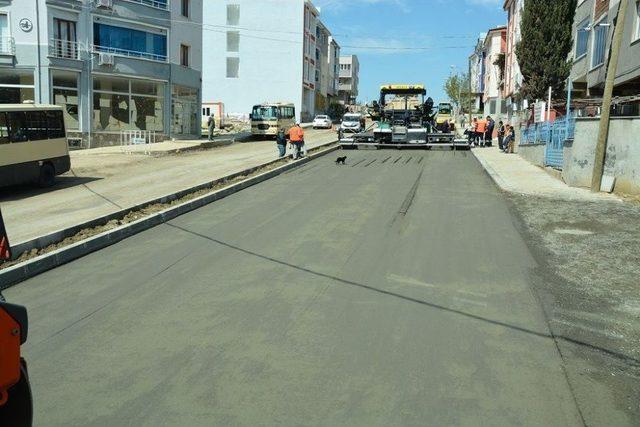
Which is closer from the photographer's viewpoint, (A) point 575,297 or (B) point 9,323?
(B) point 9,323

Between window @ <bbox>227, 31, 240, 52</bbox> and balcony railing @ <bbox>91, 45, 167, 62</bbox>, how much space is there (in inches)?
1169

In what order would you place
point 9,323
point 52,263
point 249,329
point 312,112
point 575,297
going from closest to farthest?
point 9,323 < point 249,329 < point 575,297 < point 52,263 < point 312,112

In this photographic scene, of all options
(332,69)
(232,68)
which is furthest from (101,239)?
(332,69)

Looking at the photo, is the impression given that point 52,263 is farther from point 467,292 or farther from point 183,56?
point 183,56

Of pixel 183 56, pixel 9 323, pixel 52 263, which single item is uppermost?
pixel 183 56

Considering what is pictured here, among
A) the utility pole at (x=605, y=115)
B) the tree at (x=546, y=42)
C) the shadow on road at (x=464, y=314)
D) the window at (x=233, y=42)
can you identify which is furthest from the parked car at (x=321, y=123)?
the shadow on road at (x=464, y=314)

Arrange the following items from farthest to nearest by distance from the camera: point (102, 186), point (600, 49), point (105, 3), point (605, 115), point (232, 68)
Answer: point (232, 68), point (105, 3), point (600, 49), point (102, 186), point (605, 115)

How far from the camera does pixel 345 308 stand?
6.85m

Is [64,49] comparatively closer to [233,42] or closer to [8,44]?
[8,44]

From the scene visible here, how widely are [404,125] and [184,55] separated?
55.0ft

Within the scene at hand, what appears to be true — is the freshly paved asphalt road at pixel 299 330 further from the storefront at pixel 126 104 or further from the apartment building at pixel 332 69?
the apartment building at pixel 332 69

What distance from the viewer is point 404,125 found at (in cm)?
3158

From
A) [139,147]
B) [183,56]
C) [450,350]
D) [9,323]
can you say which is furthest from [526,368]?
[183,56]

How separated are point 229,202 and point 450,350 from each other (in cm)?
1003
